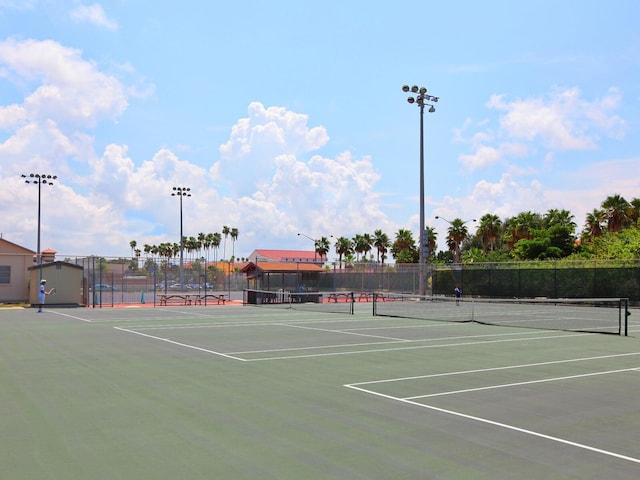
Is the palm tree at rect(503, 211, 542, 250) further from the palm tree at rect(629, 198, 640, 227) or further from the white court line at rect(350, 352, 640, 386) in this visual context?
the white court line at rect(350, 352, 640, 386)

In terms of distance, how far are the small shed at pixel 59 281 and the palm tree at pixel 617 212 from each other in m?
52.6

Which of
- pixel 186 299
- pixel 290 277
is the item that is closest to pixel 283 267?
pixel 290 277

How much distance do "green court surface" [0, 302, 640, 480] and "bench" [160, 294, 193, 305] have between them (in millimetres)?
21880

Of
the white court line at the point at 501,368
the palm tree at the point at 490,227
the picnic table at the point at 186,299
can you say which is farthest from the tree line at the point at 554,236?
the white court line at the point at 501,368

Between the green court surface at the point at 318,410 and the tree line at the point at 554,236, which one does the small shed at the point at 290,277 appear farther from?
the green court surface at the point at 318,410

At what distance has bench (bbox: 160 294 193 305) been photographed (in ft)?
127

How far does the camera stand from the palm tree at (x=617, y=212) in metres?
63.8

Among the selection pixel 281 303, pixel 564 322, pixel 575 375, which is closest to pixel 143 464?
pixel 575 375

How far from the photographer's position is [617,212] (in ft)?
210

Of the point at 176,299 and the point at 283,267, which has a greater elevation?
the point at 283,267

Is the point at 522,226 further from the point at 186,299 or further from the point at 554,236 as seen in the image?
the point at 186,299

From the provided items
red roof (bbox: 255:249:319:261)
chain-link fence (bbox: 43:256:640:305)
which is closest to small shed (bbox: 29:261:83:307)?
chain-link fence (bbox: 43:256:640:305)

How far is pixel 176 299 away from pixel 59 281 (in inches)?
369

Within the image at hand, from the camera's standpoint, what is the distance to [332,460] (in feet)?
20.3
